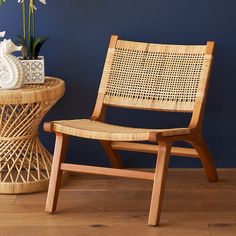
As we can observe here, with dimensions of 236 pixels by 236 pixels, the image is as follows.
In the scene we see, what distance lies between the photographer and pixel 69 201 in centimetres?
327

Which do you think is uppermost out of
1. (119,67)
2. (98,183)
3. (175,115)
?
(119,67)

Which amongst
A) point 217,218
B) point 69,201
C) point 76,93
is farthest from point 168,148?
point 76,93

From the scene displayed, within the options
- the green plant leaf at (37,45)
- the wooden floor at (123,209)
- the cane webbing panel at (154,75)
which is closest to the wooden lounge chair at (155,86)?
the cane webbing panel at (154,75)

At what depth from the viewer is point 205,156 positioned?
3.41 meters

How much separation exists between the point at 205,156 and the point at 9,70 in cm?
104

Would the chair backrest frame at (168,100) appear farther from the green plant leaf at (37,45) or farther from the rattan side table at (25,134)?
the green plant leaf at (37,45)

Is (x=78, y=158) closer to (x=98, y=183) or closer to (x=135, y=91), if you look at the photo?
A: (x=98, y=183)

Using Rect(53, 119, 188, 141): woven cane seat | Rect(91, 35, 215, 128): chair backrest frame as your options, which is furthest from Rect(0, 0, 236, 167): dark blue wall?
Rect(53, 119, 188, 141): woven cane seat

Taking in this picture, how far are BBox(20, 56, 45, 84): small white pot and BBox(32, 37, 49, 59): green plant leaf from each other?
2.1 inches

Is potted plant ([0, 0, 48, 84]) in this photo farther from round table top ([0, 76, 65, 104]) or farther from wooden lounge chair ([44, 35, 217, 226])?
wooden lounge chair ([44, 35, 217, 226])

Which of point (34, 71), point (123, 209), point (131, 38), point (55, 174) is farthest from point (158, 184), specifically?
point (131, 38)

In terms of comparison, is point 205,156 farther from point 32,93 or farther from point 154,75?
point 32,93

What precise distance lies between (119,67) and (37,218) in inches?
36.8

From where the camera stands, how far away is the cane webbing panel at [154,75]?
342cm
